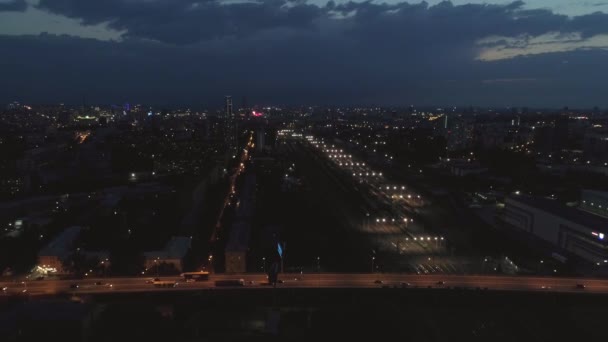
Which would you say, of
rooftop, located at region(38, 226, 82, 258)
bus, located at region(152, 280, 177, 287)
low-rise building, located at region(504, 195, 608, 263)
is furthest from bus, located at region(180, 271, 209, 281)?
low-rise building, located at region(504, 195, 608, 263)

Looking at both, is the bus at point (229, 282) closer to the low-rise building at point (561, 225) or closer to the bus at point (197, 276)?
the bus at point (197, 276)

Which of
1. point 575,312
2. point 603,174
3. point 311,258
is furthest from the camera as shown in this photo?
point 603,174

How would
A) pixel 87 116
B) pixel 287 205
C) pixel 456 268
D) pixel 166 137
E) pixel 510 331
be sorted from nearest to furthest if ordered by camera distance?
pixel 510 331, pixel 456 268, pixel 287 205, pixel 166 137, pixel 87 116

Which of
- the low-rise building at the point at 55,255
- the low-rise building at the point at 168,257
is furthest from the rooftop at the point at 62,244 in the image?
the low-rise building at the point at 168,257

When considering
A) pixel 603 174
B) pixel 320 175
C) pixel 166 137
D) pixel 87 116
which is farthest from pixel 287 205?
pixel 87 116

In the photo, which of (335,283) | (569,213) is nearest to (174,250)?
(335,283)

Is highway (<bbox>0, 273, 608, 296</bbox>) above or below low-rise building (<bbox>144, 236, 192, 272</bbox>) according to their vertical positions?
below

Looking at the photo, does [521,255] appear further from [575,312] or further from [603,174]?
[603,174]

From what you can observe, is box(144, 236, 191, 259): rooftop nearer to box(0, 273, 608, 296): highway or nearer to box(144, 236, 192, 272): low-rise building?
box(144, 236, 192, 272): low-rise building
